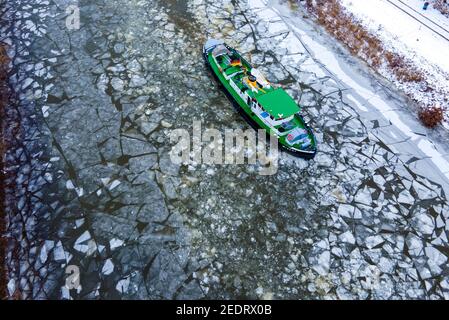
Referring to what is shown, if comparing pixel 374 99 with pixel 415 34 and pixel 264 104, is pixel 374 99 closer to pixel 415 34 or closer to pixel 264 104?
pixel 415 34

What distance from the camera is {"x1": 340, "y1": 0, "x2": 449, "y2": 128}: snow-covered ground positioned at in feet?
39.8

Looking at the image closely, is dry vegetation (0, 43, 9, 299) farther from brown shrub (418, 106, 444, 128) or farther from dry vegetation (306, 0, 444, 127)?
brown shrub (418, 106, 444, 128)

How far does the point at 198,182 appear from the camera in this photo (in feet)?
31.7

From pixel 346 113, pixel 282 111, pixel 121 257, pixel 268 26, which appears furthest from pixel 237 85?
pixel 121 257

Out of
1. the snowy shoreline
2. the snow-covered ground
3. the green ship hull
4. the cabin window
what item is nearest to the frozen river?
the snowy shoreline

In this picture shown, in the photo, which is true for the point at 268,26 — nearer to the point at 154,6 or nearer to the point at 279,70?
the point at 279,70

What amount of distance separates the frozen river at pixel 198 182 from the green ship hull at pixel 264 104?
477 millimetres

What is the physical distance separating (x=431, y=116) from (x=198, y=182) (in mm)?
6963

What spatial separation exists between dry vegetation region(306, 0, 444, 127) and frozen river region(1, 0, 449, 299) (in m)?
0.52

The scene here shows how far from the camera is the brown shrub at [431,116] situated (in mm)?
11102

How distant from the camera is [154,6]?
14.2 meters

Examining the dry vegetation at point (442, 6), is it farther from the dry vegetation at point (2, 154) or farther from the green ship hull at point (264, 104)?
the dry vegetation at point (2, 154)

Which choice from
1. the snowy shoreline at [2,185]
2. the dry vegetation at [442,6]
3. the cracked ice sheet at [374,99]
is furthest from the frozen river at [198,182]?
the dry vegetation at [442,6]

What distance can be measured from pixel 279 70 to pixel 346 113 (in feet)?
8.24
